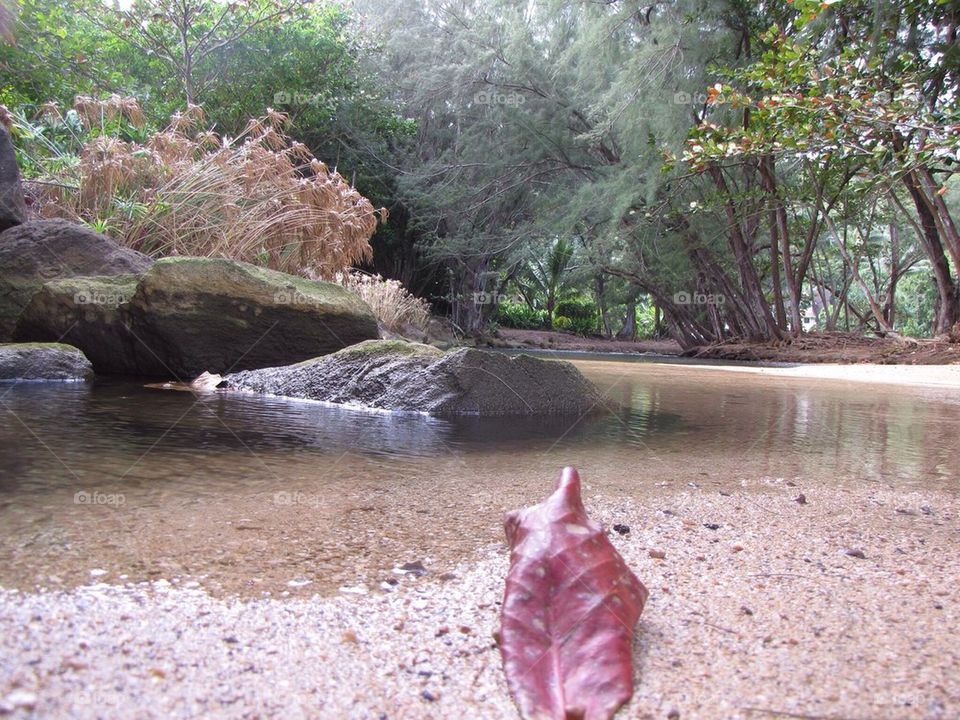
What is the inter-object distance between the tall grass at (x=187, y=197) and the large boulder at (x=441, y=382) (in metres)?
2.93

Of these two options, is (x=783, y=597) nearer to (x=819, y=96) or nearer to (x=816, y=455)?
(x=816, y=455)

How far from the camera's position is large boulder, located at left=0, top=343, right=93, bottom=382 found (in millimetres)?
4805

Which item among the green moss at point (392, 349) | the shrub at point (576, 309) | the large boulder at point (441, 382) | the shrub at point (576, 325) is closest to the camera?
the large boulder at point (441, 382)

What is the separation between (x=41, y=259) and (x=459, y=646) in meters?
6.14

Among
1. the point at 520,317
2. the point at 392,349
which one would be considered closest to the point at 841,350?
the point at 392,349

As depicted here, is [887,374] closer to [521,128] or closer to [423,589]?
[423,589]

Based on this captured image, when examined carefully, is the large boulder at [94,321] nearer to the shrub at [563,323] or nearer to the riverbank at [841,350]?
the riverbank at [841,350]

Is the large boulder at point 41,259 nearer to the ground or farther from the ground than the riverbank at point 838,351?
farther from the ground

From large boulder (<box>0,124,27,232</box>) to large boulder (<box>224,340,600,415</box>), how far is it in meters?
3.21

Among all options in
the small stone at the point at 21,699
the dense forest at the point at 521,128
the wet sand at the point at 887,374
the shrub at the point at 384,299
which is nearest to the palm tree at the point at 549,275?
the dense forest at the point at 521,128

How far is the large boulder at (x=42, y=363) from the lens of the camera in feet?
15.8

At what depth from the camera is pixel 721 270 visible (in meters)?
14.2

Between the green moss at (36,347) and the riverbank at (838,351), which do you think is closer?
the green moss at (36,347)

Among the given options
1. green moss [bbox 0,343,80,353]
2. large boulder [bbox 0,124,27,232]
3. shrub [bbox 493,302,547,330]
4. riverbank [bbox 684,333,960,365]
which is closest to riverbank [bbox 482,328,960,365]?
riverbank [bbox 684,333,960,365]
